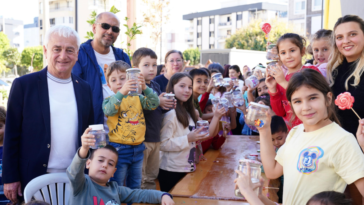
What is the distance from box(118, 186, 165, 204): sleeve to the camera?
251 cm

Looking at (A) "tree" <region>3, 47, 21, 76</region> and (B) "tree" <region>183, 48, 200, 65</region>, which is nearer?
(A) "tree" <region>3, 47, 21, 76</region>

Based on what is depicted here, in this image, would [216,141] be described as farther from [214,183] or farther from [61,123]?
[61,123]

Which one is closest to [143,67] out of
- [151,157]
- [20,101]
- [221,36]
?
[151,157]

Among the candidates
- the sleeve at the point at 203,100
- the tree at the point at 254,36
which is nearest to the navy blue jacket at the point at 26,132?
the sleeve at the point at 203,100

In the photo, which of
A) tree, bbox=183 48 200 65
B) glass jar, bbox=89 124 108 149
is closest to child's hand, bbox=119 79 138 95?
glass jar, bbox=89 124 108 149

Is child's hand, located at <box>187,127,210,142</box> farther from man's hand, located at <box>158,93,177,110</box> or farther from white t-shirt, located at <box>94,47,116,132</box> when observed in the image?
white t-shirt, located at <box>94,47,116,132</box>

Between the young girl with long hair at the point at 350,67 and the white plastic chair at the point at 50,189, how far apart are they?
225 cm

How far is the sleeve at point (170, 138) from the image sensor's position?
3447 millimetres

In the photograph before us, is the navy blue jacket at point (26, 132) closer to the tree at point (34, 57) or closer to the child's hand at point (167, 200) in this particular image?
the child's hand at point (167, 200)

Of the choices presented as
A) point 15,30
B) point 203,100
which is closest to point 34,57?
point 203,100

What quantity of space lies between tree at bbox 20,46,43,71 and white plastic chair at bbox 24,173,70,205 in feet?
135

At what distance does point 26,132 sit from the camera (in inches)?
97.0

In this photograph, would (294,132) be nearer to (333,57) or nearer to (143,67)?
(333,57)

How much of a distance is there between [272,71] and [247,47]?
2904cm
